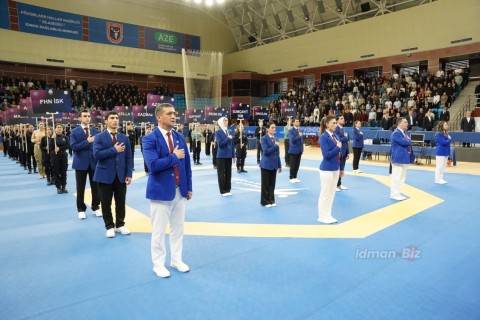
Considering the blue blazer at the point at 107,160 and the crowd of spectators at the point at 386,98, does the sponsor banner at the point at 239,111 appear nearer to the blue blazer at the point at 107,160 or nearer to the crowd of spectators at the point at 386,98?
the crowd of spectators at the point at 386,98

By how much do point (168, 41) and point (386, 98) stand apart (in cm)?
2177

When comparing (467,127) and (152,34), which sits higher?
(152,34)

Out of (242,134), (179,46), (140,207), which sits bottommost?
(140,207)

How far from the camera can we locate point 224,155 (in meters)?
7.74

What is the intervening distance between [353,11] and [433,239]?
25892 mm

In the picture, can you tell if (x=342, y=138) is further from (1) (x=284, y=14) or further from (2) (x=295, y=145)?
(1) (x=284, y=14)

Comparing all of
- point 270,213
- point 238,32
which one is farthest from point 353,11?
point 270,213

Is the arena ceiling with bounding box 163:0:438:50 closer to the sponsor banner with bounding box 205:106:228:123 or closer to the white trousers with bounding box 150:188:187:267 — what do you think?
the sponsor banner with bounding box 205:106:228:123

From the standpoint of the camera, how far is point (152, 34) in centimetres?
3156

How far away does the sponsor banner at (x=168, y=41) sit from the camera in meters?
31.5

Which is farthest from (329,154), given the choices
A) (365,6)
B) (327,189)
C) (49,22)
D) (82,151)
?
(49,22)

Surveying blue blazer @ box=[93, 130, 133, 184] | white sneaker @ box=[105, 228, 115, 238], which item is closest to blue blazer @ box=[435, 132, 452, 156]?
blue blazer @ box=[93, 130, 133, 184]

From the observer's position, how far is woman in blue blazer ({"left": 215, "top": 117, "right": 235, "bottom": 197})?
771cm

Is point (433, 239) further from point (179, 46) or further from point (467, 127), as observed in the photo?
point (179, 46)
